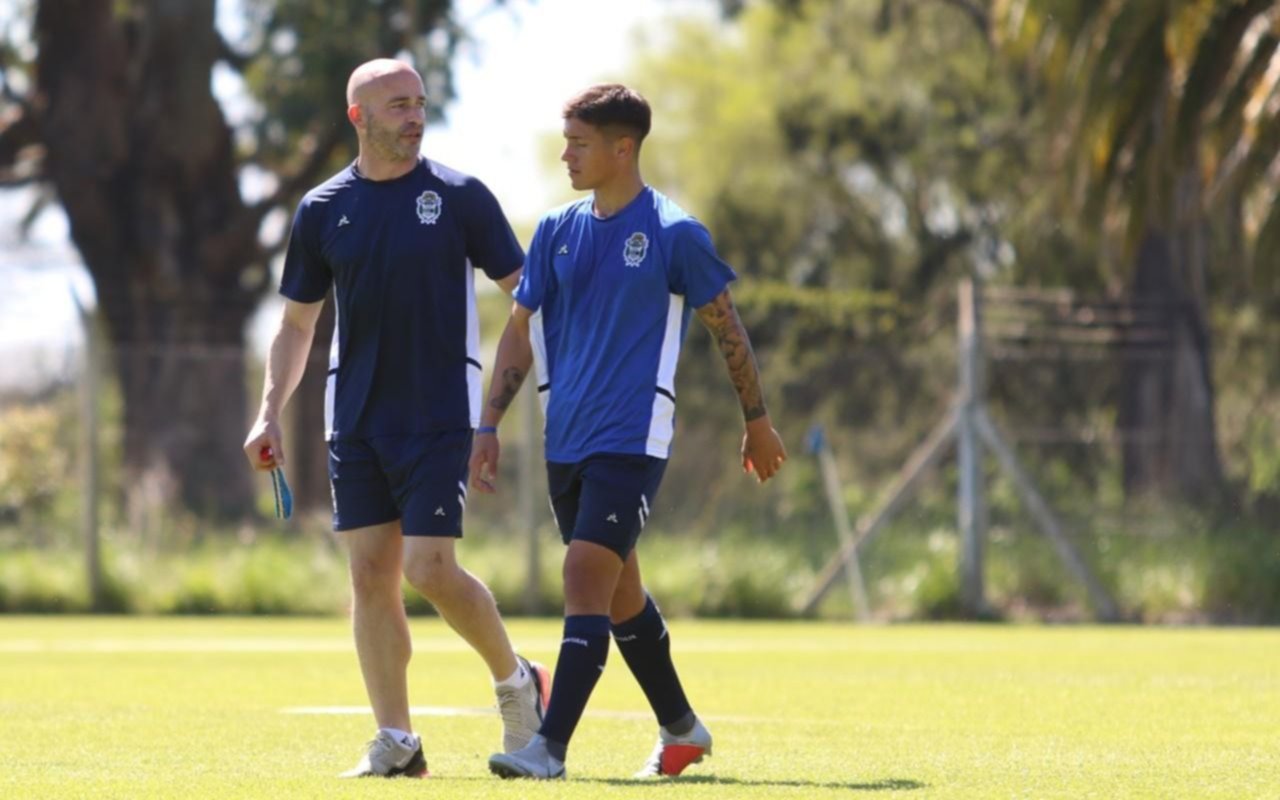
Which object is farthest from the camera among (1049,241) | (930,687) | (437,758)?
(1049,241)

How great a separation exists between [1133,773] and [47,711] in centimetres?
481

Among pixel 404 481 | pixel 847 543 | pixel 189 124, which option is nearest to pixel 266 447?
pixel 404 481

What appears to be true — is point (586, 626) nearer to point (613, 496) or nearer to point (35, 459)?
point (613, 496)

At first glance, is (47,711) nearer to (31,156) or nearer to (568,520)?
(568,520)

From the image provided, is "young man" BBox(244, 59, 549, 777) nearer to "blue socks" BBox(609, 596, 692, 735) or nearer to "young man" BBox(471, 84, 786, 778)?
"young man" BBox(471, 84, 786, 778)

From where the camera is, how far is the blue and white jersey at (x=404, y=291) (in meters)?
7.58

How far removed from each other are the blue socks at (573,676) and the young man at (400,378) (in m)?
0.48

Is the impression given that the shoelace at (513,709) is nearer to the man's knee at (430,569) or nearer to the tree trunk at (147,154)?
the man's knee at (430,569)

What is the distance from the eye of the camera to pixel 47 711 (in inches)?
403

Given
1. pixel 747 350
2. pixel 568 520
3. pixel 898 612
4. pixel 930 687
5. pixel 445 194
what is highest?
pixel 445 194

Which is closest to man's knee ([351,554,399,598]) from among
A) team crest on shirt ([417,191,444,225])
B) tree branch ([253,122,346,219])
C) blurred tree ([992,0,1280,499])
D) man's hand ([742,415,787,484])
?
team crest on shirt ([417,191,444,225])

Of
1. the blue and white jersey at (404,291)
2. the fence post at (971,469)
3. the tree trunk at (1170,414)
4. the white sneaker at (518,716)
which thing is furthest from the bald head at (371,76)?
the tree trunk at (1170,414)

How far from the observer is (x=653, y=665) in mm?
7703

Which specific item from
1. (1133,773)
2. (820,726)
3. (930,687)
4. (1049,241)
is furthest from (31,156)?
(1133,773)
